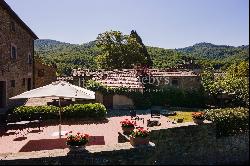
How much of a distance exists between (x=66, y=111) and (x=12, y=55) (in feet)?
24.8

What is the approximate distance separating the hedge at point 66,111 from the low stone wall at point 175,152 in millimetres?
7883

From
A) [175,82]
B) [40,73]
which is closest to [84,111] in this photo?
[175,82]

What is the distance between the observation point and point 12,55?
24.3 meters

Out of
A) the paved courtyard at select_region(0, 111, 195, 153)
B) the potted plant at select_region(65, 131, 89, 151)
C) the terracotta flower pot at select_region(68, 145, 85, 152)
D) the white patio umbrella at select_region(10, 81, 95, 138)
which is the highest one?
the white patio umbrella at select_region(10, 81, 95, 138)

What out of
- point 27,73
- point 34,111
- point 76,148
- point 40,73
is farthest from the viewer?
point 40,73

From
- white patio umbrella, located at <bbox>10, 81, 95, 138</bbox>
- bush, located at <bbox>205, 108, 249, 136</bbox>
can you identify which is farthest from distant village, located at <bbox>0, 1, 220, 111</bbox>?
bush, located at <bbox>205, 108, 249, 136</bbox>

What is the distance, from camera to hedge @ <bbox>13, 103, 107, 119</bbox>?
18.8 meters

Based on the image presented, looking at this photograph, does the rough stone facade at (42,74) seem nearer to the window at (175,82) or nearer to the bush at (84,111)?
the window at (175,82)

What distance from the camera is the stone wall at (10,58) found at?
2167 centimetres

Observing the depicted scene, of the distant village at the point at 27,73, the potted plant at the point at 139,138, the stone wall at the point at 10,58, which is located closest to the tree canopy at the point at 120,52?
the distant village at the point at 27,73

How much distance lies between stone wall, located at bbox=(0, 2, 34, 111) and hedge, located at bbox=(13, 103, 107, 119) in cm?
371

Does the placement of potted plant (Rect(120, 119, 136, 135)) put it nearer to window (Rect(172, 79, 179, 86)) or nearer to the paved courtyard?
the paved courtyard

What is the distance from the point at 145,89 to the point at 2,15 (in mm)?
16629

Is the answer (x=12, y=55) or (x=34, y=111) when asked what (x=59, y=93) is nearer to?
(x=34, y=111)
